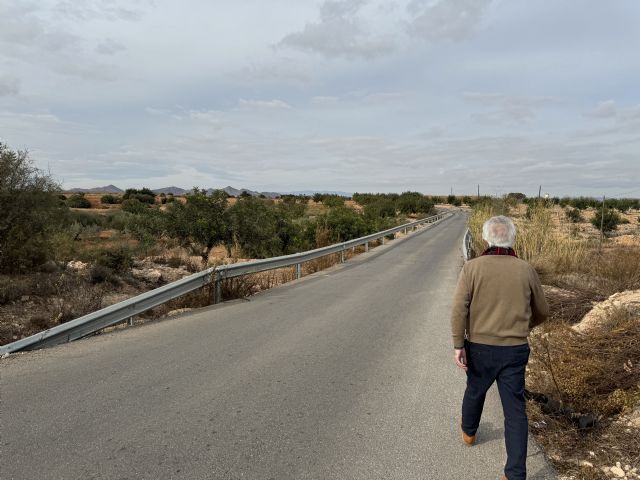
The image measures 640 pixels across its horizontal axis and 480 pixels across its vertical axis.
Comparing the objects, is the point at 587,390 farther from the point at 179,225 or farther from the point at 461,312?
the point at 179,225

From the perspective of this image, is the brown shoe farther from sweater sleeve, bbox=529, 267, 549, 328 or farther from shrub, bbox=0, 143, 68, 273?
shrub, bbox=0, 143, 68, 273

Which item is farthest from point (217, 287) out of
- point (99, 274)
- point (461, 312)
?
point (461, 312)

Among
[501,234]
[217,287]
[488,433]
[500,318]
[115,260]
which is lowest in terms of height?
[488,433]

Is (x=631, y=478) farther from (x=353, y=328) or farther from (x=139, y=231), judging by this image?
(x=139, y=231)

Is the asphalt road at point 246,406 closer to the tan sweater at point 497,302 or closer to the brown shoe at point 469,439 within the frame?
the brown shoe at point 469,439

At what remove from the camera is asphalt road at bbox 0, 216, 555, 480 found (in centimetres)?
333

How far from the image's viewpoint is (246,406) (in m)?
4.27

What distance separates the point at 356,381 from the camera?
5.08 meters

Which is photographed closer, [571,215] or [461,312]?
[461,312]

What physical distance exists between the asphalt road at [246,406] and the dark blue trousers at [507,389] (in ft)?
0.94

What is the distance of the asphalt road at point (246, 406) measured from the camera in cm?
333

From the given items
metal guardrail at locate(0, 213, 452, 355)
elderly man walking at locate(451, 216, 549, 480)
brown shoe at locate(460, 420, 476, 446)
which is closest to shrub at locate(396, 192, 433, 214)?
metal guardrail at locate(0, 213, 452, 355)

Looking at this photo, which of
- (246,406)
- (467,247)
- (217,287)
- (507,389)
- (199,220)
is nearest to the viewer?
(507,389)

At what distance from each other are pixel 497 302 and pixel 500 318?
117 millimetres
